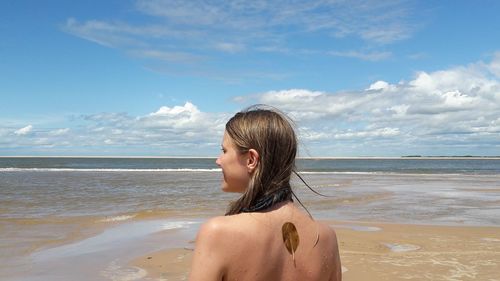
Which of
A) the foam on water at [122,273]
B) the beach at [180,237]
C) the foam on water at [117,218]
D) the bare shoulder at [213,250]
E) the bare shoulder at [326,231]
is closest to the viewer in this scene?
the bare shoulder at [213,250]

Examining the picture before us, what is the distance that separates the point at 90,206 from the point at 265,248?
1588 centimetres

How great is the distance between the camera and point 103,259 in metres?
8.23

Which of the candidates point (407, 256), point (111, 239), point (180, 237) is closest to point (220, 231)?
point (407, 256)

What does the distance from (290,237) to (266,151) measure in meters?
0.27

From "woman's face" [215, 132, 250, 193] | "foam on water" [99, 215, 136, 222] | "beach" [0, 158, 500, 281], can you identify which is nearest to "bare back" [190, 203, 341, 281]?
"woman's face" [215, 132, 250, 193]

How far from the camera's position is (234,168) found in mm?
1572

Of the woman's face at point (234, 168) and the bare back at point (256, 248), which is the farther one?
the woman's face at point (234, 168)

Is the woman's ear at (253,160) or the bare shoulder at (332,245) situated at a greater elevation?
the woman's ear at (253,160)

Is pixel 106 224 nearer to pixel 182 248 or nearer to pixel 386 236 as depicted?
pixel 182 248

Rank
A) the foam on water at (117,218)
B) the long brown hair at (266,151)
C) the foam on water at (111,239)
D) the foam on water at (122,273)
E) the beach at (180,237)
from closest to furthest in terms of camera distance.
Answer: the long brown hair at (266,151), the foam on water at (122,273), the beach at (180,237), the foam on water at (111,239), the foam on water at (117,218)

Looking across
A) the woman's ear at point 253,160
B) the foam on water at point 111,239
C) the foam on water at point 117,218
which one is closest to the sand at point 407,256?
the foam on water at point 111,239

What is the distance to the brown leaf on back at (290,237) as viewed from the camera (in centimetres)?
151

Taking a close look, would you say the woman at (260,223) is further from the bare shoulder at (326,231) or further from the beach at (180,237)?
the beach at (180,237)

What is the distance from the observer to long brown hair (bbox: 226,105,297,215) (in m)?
1.54
